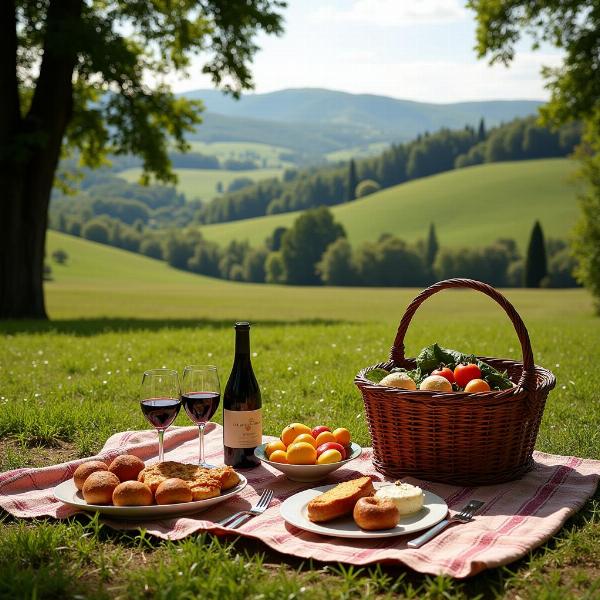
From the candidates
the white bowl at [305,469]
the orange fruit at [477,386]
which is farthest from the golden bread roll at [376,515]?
the orange fruit at [477,386]

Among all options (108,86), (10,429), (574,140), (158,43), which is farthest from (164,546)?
(574,140)

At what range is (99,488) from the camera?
401 centimetres

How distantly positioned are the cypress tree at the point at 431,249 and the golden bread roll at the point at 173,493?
96.4 meters

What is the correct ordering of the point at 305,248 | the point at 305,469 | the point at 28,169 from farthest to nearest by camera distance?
the point at 305,248 → the point at 28,169 → the point at 305,469

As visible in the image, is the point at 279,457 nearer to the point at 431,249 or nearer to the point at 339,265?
the point at 339,265

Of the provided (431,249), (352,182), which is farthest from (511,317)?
(352,182)

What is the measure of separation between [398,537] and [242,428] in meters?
1.34

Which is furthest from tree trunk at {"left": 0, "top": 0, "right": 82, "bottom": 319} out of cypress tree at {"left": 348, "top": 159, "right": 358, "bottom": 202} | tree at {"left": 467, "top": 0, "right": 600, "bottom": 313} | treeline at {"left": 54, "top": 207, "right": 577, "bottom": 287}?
cypress tree at {"left": 348, "top": 159, "right": 358, "bottom": 202}

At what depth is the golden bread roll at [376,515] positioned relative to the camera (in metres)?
3.70

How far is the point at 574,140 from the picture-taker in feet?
417

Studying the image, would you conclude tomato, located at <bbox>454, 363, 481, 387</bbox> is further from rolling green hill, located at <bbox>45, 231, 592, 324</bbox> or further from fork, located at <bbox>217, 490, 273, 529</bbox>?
rolling green hill, located at <bbox>45, 231, 592, 324</bbox>

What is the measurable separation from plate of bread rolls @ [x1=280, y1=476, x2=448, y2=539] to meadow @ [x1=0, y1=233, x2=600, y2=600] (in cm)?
23

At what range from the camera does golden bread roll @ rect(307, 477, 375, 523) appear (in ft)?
12.6

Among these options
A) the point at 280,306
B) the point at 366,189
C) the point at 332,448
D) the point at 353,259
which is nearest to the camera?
the point at 332,448
